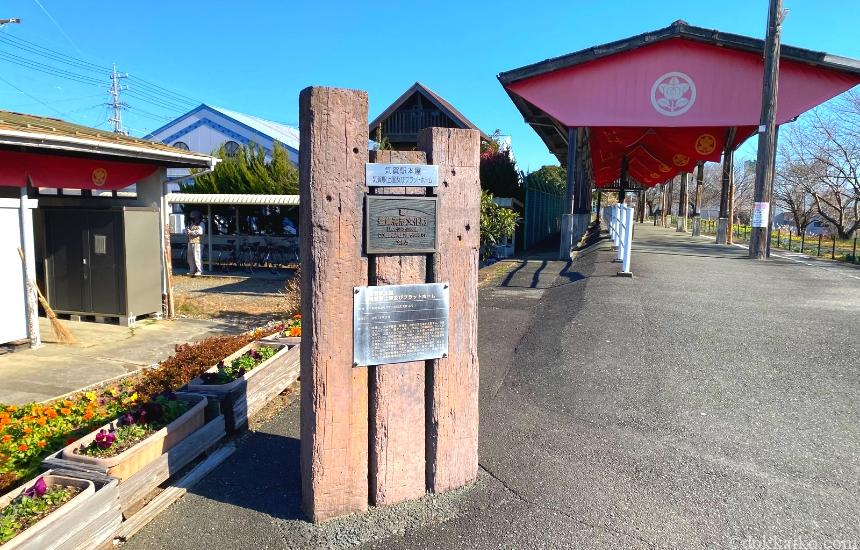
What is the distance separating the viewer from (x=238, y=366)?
211 inches

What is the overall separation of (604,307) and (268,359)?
441cm

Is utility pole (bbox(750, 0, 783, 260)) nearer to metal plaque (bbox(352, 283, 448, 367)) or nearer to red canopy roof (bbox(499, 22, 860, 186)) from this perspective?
red canopy roof (bbox(499, 22, 860, 186))

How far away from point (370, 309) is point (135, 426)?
1928 millimetres

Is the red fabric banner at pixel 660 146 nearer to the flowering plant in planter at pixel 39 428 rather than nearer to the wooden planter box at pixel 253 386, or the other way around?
the wooden planter box at pixel 253 386

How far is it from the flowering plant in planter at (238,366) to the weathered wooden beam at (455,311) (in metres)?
2.14

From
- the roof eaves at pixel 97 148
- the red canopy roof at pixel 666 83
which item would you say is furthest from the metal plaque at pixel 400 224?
the red canopy roof at pixel 666 83

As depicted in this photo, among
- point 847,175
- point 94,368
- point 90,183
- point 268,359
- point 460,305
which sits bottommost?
point 94,368

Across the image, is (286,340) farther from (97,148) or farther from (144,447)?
(97,148)

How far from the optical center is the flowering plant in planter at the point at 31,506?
2801mm

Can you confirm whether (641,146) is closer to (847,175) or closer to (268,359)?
(847,175)

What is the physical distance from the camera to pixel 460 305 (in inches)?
142

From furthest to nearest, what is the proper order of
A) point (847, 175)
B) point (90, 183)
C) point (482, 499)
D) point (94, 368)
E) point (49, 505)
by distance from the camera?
1. point (847, 175)
2. point (90, 183)
3. point (94, 368)
4. point (482, 499)
5. point (49, 505)

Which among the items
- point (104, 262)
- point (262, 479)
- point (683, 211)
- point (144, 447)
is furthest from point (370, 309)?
point (683, 211)

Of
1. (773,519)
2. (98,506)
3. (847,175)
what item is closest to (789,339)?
(773,519)
